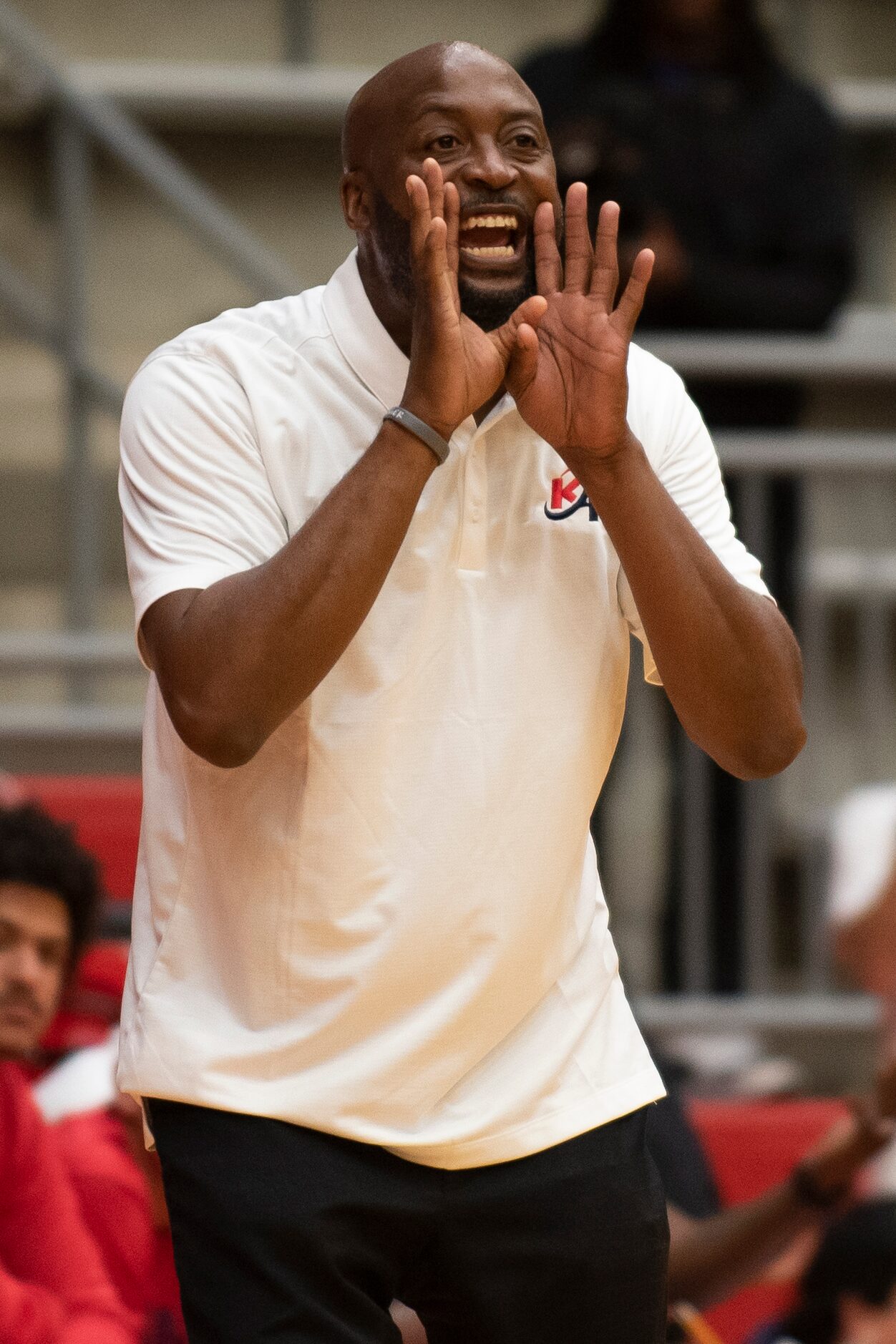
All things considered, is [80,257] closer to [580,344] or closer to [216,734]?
[580,344]

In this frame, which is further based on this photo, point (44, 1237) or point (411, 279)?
point (44, 1237)

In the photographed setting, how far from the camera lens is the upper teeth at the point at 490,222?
1950 mm

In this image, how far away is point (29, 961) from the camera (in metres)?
3.74

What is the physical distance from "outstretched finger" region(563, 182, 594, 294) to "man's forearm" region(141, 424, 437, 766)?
25 centimetres

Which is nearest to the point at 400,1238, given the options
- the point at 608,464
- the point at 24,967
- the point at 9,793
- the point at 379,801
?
the point at 379,801

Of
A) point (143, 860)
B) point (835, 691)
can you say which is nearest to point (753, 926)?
point (835, 691)

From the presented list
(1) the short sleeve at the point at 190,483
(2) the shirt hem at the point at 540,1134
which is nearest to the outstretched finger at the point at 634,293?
(1) the short sleeve at the point at 190,483

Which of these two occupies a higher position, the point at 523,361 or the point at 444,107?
the point at 444,107

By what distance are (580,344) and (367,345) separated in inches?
8.9

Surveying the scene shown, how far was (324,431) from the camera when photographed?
6.50 feet

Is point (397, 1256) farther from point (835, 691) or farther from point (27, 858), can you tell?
point (835, 691)

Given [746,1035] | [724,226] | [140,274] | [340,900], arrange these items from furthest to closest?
[140,274], [724,226], [746,1035], [340,900]

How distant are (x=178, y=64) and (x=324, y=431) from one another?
15.2ft

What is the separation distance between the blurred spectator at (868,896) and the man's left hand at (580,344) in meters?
2.62
